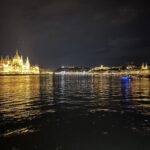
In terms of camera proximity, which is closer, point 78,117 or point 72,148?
point 72,148

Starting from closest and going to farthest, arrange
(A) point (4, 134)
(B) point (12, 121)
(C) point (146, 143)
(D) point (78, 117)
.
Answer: (C) point (146, 143) < (A) point (4, 134) < (B) point (12, 121) < (D) point (78, 117)

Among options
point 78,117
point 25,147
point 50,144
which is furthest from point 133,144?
point 78,117

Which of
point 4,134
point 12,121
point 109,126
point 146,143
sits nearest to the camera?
point 146,143

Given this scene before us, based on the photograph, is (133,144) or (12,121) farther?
(12,121)

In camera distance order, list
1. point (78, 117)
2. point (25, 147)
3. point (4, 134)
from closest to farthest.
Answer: point (25, 147) < point (4, 134) < point (78, 117)

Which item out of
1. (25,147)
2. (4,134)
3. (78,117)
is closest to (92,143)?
(25,147)

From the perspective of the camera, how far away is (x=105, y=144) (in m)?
16.1

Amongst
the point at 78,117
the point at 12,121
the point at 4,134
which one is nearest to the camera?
the point at 4,134

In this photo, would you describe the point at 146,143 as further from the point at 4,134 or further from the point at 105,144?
the point at 4,134

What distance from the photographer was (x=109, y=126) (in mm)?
20734

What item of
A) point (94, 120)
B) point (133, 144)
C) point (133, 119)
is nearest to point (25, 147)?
point (133, 144)

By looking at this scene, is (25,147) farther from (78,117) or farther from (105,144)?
(78,117)

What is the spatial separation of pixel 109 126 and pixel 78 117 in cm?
446

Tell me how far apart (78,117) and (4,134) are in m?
8.34
